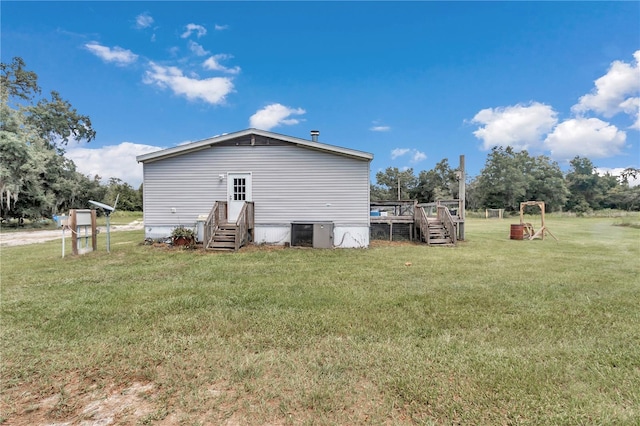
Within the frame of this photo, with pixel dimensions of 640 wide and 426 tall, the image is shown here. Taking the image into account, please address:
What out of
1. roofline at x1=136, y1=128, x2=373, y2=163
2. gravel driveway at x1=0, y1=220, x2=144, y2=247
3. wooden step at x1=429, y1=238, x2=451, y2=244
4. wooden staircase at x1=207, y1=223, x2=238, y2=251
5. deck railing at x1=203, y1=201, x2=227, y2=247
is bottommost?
gravel driveway at x1=0, y1=220, x2=144, y2=247

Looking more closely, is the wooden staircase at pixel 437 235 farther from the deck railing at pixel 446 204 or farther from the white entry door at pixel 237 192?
the white entry door at pixel 237 192

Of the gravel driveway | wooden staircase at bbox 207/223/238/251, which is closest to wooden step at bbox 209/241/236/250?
wooden staircase at bbox 207/223/238/251

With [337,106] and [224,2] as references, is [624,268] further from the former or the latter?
[337,106]

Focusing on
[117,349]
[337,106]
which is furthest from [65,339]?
[337,106]

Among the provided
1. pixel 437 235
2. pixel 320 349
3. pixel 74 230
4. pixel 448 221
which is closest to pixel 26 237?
pixel 74 230

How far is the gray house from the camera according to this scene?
10.6m

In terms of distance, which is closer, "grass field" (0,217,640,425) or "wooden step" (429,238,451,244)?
"grass field" (0,217,640,425)

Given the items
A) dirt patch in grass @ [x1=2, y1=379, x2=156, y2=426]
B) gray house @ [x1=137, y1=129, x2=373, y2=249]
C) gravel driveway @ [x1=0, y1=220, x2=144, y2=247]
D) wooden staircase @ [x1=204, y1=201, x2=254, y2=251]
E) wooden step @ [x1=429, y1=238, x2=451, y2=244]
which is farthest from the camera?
gravel driveway @ [x1=0, y1=220, x2=144, y2=247]

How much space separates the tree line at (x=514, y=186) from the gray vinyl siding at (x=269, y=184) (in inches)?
1342

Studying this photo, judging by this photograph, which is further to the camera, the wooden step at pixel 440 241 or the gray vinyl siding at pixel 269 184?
the wooden step at pixel 440 241

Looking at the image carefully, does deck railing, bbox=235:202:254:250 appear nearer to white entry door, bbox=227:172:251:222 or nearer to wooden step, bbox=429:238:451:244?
white entry door, bbox=227:172:251:222

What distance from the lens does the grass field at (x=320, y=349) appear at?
2.10 metres

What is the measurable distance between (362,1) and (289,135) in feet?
17.8

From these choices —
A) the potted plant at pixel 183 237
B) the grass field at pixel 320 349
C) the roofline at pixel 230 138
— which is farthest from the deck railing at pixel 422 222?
the potted plant at pixel 183 237
